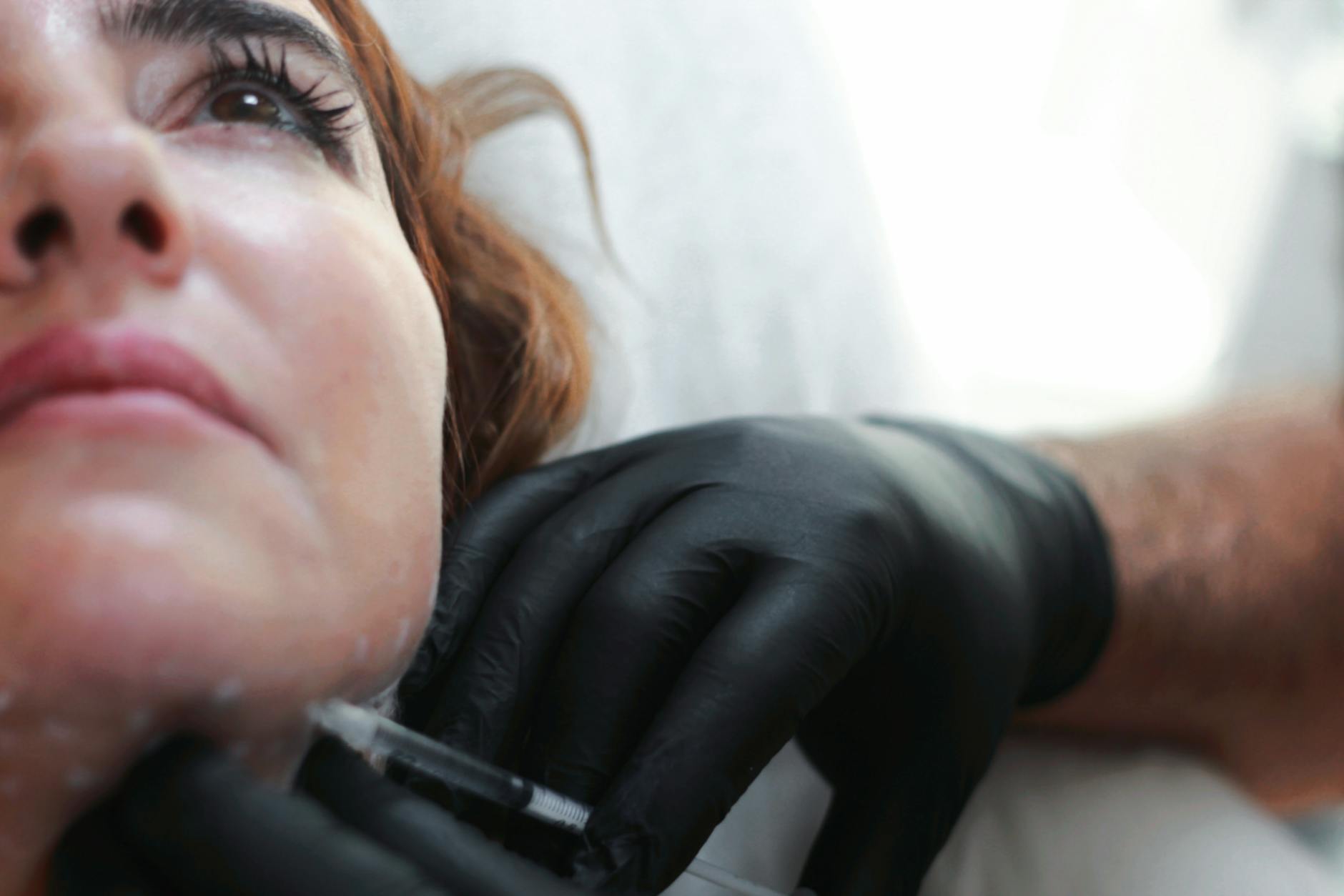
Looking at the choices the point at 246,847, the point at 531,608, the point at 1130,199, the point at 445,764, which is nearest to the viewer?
the point at 246,847

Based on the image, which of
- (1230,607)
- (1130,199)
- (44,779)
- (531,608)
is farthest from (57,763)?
(1130,199)

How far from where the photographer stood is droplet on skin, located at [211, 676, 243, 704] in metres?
0.42

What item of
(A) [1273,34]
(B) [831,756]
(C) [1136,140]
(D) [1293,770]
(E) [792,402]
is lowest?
(D) [1293,770]

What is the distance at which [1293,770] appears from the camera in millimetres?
1024

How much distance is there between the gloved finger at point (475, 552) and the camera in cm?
63

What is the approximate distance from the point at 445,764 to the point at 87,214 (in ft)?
0.96

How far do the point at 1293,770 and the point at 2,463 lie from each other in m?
1.08

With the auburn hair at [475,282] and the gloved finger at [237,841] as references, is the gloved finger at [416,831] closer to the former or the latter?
the gloved finger at [237,841]

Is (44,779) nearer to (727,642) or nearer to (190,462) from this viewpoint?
(190,462)

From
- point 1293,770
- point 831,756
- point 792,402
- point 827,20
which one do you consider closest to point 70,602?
point 831,756

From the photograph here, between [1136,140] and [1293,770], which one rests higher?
[1136,140]

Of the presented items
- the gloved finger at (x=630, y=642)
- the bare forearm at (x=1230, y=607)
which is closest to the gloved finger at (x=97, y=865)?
the gloved finger at (x=630, y=642)

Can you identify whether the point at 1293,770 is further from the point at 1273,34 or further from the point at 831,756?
the point at 1273,34

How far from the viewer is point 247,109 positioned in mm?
571
